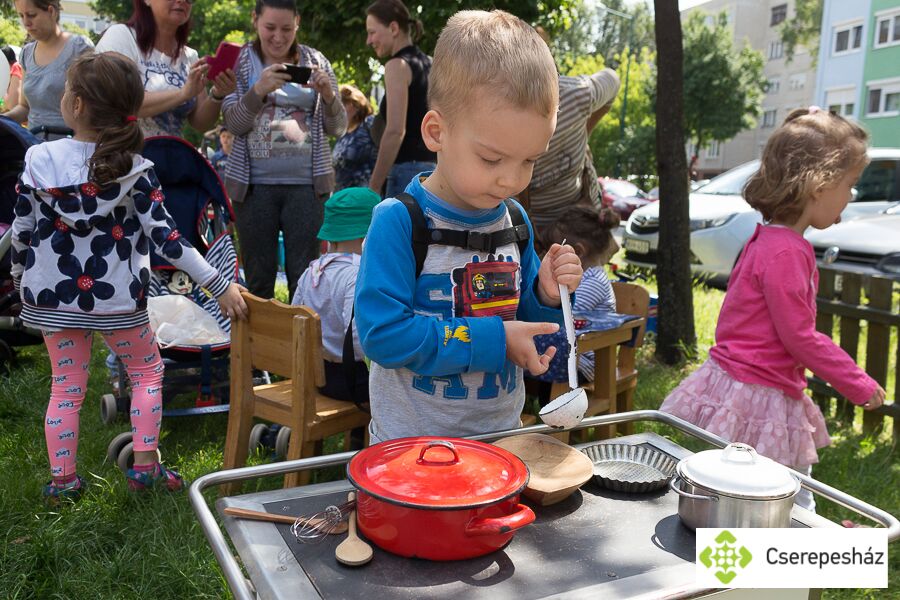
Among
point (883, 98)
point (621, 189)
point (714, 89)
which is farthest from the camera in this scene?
point (714, 89)

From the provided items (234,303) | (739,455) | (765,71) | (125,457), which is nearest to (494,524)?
(739,455)

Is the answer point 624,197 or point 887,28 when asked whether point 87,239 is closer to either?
point 624,197

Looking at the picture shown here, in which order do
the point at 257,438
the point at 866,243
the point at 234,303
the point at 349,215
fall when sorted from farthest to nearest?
the point at 866,243 → the point at 257,438 → the point at 349,215 → the point at 234,303

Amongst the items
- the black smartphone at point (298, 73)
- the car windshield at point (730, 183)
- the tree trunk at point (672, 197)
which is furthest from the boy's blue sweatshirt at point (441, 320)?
the car windshield at point (730, 183)

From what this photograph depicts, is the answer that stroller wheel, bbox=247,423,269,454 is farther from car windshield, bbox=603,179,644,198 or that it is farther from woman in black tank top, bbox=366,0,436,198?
car windshield, bbox=603,179,644,198

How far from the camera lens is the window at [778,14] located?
179 feet

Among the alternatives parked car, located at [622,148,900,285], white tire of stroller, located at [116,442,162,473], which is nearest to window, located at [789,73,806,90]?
parked car, located at [622,148,900,285]

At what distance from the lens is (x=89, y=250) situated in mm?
3057

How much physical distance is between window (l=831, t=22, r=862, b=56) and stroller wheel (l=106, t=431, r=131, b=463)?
125 ft

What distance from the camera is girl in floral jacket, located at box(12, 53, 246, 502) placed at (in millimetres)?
3012

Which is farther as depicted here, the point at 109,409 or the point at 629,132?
the point at 629,132

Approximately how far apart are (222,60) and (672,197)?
3.16m

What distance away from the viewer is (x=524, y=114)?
1479mm

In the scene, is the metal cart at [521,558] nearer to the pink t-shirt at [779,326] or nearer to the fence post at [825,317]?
the pink t-shirt at [779,326]
